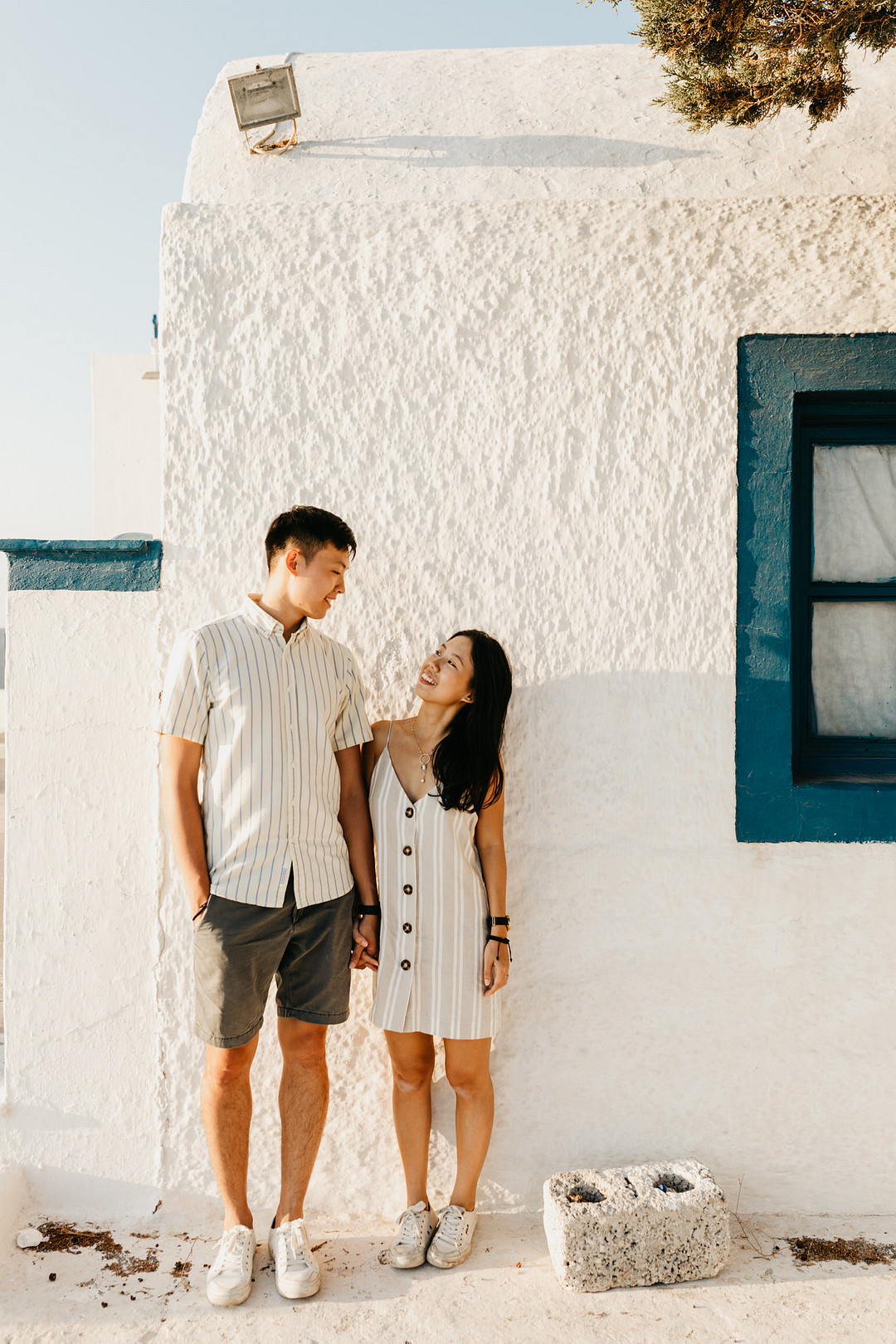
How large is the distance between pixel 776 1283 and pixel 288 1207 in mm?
1380

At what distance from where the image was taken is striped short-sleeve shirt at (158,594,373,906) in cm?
231

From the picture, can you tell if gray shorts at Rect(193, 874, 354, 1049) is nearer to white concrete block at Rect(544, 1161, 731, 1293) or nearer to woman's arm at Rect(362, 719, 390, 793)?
woman's arm at Rect(362, 719, 390, 793)

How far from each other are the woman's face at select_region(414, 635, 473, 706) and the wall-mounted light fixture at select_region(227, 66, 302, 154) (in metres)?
1.73

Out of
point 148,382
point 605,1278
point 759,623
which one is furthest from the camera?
point 148,382

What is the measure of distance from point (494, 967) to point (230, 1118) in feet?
2.71

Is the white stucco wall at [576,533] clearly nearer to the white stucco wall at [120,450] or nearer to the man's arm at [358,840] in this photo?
the man's arm at [358,840]

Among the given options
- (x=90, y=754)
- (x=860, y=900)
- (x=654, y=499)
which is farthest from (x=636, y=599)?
(x=90, y=754)

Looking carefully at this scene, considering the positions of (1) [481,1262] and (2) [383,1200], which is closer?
(1) [481,1262]

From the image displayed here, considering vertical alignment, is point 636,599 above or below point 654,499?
below

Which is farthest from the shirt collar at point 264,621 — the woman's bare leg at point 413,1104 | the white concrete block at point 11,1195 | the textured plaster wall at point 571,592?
the white concrete block at point 11,1195

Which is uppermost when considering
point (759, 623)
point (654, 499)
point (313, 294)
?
point (313, 294)

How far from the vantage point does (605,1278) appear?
94.3 inches

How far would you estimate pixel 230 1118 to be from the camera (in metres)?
2.40

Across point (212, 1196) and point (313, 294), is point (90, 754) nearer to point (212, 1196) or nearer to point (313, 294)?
point (212, 1196)
